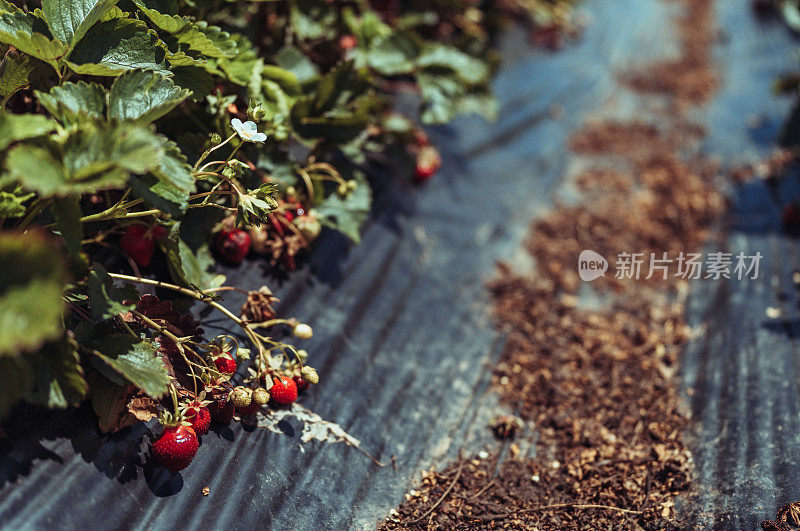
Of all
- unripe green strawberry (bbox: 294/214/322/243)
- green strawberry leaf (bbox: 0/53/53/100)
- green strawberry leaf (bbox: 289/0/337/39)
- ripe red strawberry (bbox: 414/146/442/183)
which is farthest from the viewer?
ripe red strawberry (bbox: 414/146/442/183)

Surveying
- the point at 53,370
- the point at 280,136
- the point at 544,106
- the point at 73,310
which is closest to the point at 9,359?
the point at 53,370

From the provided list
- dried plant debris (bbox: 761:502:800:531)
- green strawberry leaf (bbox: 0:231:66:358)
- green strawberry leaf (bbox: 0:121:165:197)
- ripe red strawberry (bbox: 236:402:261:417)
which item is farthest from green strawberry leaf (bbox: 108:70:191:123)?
dried plant debris (bbox: 761:502:800:531)

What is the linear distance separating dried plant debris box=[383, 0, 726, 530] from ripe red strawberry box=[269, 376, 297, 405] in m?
0.44

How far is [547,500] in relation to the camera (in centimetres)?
167

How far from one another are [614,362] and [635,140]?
1739 mm

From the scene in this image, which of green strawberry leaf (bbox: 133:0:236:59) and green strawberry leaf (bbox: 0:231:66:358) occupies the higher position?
green strawberry leaf (bbox: 133:0:236:59)

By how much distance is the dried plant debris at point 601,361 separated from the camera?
5.36ft

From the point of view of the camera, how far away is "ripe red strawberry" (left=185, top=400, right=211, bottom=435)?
136 centimetres

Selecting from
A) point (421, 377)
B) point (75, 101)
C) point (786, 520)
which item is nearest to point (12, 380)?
point (75, 101)

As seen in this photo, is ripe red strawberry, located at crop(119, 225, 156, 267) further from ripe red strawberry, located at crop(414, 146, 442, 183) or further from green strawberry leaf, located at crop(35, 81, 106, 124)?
ripe red strawberry, located at crop(414, 146, 442, 183)

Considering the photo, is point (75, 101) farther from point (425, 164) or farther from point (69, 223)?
point (425, 164)

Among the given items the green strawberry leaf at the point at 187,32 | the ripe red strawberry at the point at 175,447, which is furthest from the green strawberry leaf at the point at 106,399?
the green strawberry leaf at the point at 187,32

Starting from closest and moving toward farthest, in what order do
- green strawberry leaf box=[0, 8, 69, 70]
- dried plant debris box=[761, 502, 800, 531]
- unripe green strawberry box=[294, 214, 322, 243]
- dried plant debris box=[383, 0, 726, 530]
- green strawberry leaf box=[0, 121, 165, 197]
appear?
green strawberry leaf box=[0, 121, 165, 197]
green strawberry leaf box=[0, 8, 69, 70]
dried plant debris box=[761, 502, 800, 531]
dried plant debris box=[383, 0, 726, 530]
unripe green strawberry box=[294, 214, 322, 243]

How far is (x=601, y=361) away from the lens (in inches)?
84.1
